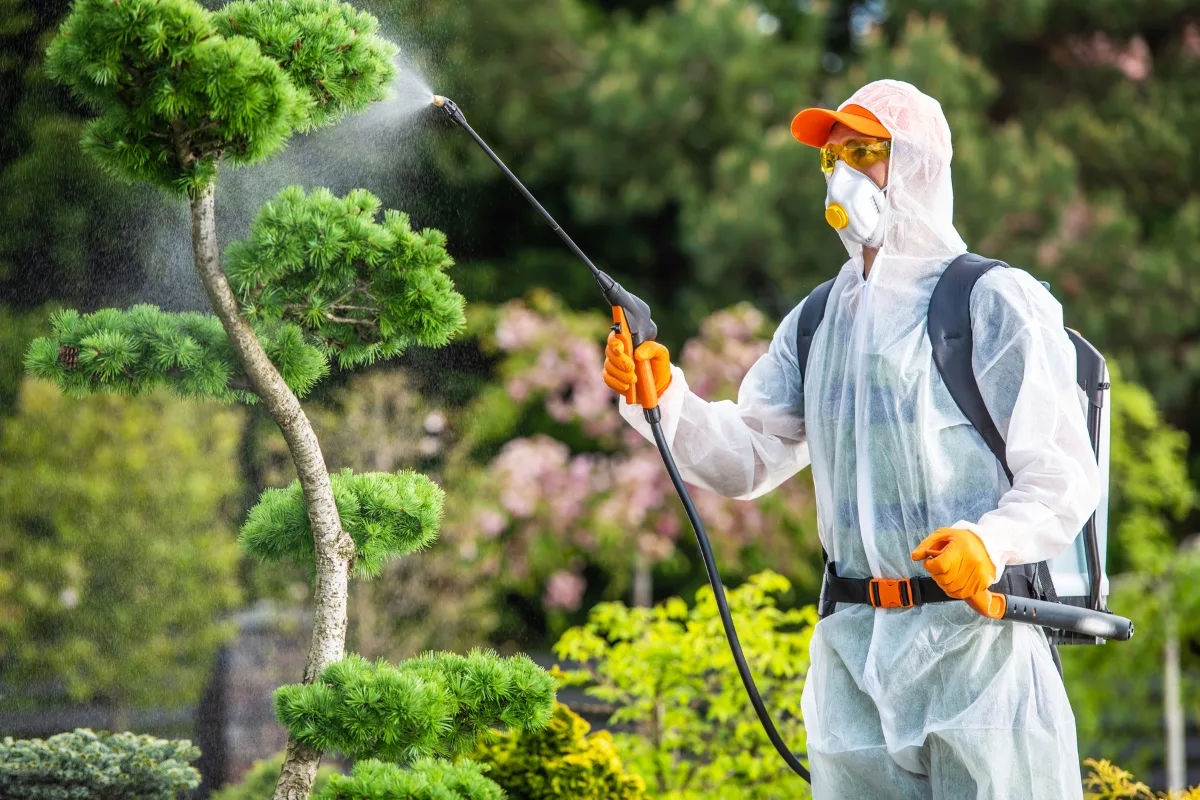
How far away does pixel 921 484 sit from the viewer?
1946 millimetres

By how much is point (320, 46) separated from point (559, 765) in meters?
1.51

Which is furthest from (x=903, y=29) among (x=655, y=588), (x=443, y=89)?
(x=443, y=89)

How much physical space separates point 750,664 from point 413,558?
2.40 meters

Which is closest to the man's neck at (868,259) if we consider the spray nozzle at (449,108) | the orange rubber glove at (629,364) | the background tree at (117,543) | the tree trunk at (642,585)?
the orange rubber glove at (629,364)

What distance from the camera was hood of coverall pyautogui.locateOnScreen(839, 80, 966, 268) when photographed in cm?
203

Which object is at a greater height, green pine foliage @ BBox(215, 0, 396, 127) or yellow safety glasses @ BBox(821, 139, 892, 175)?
green pine foliage @ BBox(215, 0, 396, 127)

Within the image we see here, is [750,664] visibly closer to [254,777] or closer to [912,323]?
[254,777]

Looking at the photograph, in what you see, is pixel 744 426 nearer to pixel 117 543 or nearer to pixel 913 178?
pixel 913 178

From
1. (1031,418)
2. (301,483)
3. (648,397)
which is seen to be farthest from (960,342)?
→ (301,483)

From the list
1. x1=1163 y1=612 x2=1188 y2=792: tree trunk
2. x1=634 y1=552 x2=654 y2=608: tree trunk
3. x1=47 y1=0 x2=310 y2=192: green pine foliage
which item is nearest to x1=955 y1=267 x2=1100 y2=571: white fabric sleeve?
x1=47 y1=0 x2=310 y2=192: green pine foliage

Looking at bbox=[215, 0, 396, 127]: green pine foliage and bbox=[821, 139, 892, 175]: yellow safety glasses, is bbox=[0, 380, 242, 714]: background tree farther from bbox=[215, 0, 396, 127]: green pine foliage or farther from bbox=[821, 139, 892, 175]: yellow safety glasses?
bbox=[821, 139, 892, 175]: yellow safety glasses

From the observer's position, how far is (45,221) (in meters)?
3.25

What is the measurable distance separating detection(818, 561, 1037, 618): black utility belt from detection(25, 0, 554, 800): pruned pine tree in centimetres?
56

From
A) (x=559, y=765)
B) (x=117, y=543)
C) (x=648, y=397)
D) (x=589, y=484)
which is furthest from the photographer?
(x=589, y=484)
